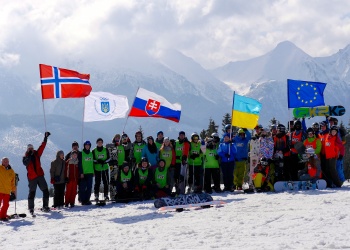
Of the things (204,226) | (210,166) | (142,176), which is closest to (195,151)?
(210,166)

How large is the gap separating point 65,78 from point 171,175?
13.2 feet

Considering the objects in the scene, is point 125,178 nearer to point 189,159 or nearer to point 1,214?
point 189,159

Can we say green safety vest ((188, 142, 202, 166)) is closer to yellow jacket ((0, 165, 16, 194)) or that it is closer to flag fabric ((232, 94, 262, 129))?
flag fabric ((232, 94, 262, 129))

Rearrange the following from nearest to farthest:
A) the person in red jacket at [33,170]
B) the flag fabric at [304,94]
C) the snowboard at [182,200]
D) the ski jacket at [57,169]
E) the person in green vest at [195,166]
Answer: the snowboard at [182,200], the person in red jacket at [33,170], the ski jacket at [57,169], the person in green vest at [195,166], the flag fabric at [304,94]

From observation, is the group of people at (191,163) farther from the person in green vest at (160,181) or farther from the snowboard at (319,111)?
the snowboard at (319,111)

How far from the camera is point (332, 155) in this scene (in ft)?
48.5

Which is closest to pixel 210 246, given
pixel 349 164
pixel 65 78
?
pixel 65 78

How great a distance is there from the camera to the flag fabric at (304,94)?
17.3 meters

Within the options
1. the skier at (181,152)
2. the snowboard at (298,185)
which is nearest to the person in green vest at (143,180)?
the skier at (181,152)

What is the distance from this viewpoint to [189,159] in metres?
15.8

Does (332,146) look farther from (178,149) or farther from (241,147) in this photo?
(178,149)

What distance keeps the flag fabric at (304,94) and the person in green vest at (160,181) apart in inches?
198

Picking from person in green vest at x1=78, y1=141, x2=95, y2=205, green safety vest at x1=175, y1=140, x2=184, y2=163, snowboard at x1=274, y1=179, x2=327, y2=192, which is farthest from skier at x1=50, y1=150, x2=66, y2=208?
snowboard at x1=274, y1=179, x2=327, y2=192

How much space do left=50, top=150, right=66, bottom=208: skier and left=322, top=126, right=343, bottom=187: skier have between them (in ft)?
23.6
